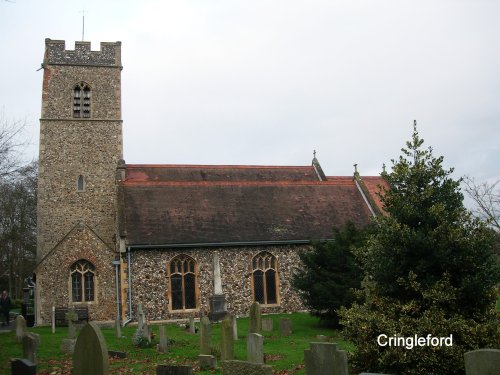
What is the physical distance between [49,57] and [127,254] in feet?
40.5

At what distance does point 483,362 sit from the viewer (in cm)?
537

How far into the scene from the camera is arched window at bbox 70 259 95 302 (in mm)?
21875

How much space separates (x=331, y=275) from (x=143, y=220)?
29.5 feet

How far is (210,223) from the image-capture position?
22.8m

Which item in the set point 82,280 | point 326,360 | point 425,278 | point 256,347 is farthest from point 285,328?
point 82,280

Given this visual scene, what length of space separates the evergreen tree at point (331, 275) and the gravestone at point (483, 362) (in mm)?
10443

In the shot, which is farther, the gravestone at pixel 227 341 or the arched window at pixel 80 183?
the arched window at pixel 80 183

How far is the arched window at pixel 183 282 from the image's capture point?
2139 cm

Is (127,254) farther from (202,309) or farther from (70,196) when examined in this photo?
(70,196)

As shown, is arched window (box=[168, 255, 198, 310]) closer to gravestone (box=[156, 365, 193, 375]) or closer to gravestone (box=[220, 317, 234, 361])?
gravestone (box=[220, 317, 234, 361])

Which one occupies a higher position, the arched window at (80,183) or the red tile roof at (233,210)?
the arched window at (80,183)

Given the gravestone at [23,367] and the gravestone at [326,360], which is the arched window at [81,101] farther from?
the gravestone at [326,360]

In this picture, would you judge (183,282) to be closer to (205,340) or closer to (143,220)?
(143,220)

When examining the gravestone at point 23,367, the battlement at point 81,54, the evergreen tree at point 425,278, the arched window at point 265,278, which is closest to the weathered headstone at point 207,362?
the evergreen tree at point 425,278
